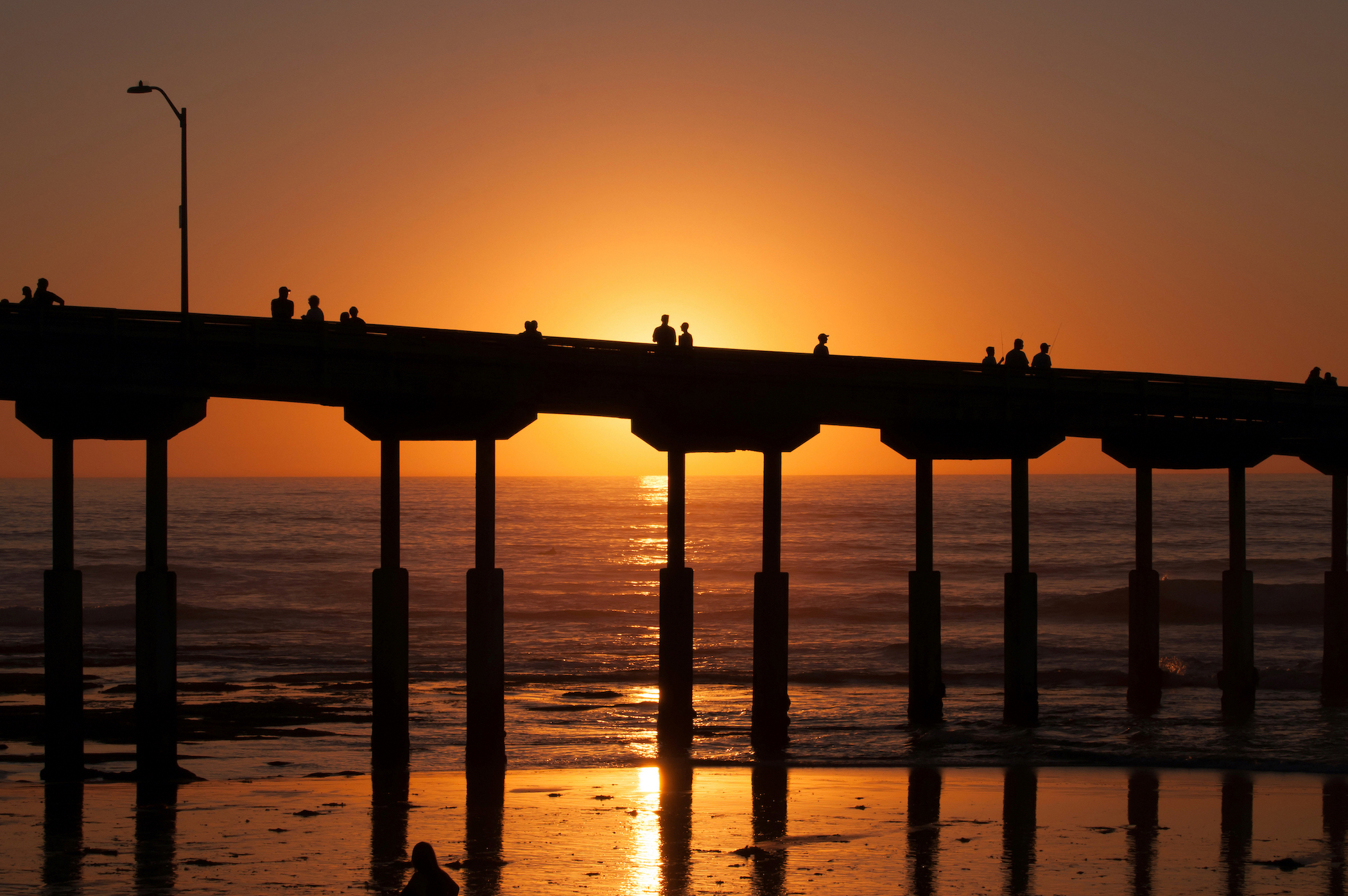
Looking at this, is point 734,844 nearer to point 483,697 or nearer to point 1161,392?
point 483,697

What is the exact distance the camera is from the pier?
Answer: 2208 centimetres

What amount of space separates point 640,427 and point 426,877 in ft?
45.2

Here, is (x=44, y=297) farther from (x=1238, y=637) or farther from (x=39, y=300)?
(x=1238, y=637)

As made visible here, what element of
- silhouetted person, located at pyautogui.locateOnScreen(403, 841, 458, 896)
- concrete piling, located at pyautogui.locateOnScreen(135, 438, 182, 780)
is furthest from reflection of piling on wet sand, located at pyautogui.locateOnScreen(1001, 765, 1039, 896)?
concrete piling, located at pyautogui.locateOnScreen(135, 438, 182, 780)

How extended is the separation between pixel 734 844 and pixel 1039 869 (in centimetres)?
393

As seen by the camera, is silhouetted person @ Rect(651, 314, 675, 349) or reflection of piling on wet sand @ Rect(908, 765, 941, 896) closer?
reflection of piling on wet sand @ Rect(908, 765, 941, 896)

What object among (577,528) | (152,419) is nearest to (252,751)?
(152,419)

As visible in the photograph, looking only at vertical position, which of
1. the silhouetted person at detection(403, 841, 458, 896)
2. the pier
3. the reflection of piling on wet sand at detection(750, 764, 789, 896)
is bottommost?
the reflection of piling on wet sand at detection(750, 764, 789, 896)

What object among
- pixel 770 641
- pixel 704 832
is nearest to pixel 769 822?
pixel 704 832

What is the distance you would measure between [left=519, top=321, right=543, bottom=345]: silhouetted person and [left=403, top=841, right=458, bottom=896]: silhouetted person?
40.8ft

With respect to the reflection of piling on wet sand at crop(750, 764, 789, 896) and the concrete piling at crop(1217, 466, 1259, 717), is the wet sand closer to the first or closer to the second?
the reflection of piling on wet sand at crop(750, 764, 789, 896)

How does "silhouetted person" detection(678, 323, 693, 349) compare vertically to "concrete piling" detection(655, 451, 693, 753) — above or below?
above

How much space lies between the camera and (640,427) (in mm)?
26547

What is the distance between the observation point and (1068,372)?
96.5 ft
